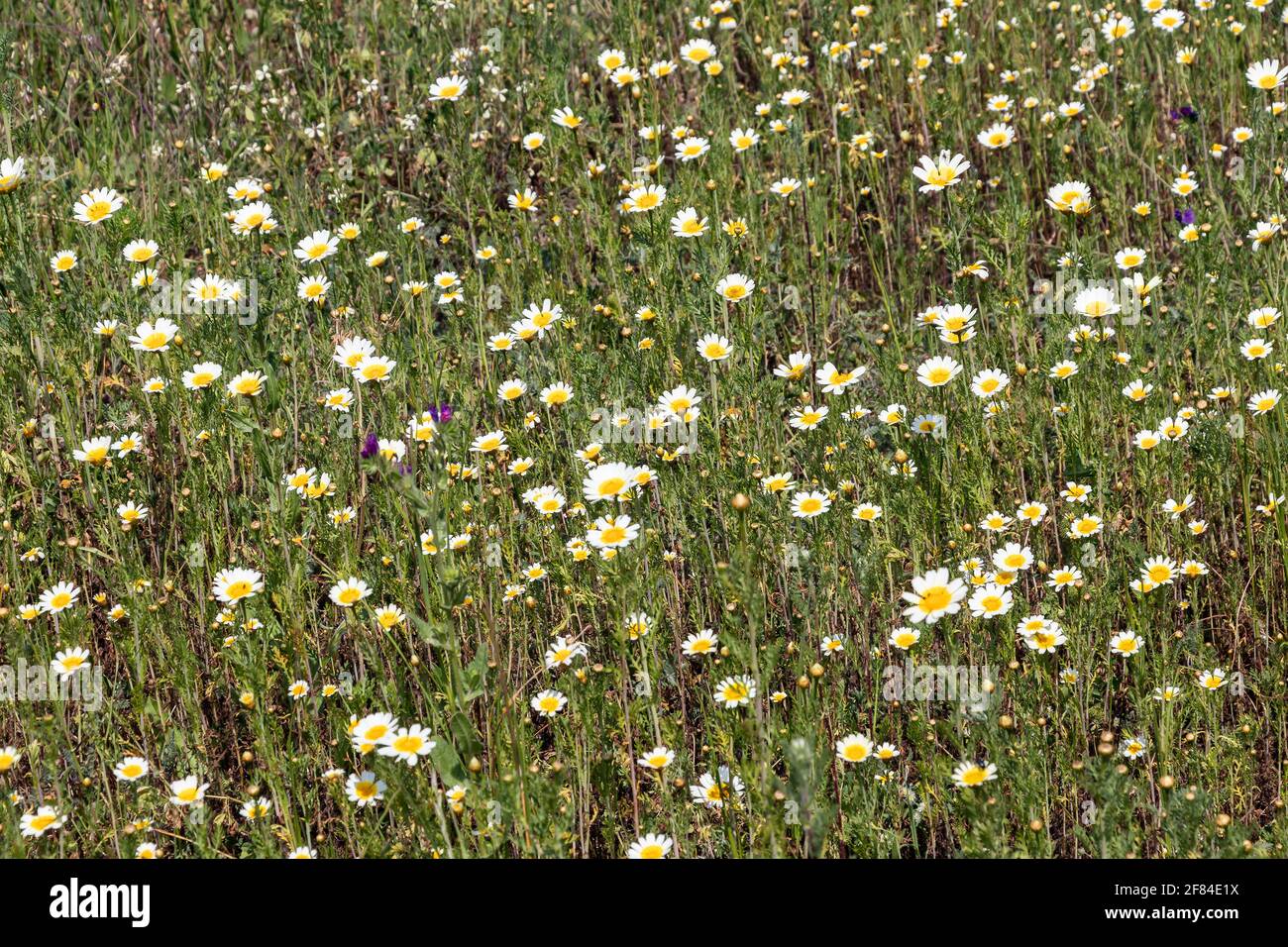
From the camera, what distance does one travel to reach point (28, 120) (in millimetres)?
4906

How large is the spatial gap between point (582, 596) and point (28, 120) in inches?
127

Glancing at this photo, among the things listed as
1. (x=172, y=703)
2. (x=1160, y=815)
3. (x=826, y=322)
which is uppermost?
(x=826, y=322)

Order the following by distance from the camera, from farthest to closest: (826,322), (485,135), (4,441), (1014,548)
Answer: (485,135) < (826,322) < (4,441) < (1014,548)

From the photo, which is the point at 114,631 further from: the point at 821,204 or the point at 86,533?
the point at 821,204

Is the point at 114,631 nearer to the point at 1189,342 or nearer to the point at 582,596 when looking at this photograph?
the point at 582,596

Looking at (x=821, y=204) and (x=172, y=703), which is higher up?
(x=821, y=204)

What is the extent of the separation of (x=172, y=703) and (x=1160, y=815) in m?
2.34

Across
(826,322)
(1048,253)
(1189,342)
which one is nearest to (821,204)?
(826,322)

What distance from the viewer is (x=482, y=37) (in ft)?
19.1

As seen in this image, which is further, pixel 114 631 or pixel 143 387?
pixel 143 387

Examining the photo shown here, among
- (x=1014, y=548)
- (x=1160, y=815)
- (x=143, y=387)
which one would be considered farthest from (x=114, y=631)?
(x=1160, y=815)

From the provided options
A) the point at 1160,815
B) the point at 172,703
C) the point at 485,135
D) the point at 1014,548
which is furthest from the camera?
the point at 485,135

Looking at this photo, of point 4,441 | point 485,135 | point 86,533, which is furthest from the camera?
point 485,135

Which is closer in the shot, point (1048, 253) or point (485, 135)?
point (1048, 253)
